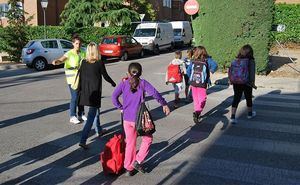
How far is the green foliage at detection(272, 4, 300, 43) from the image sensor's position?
101ft

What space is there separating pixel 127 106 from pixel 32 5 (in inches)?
1393

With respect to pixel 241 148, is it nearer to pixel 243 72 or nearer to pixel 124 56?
pixel 243 72

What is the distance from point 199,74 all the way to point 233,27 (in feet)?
29.7

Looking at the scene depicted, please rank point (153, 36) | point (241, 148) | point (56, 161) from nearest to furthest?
point (56, 161)
point (241, 148)
point (153, 36)

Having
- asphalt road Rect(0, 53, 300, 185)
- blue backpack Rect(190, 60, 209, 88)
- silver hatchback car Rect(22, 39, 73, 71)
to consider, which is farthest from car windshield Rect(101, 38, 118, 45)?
blue backpack Rect(190, 60, 209, 88)

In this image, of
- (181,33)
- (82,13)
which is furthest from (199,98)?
(181,33)

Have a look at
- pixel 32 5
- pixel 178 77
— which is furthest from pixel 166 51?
pixel 178 77

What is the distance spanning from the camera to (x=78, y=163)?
5918 mm

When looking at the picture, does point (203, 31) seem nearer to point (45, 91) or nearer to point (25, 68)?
point (45, 91)

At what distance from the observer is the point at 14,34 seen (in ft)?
79.5

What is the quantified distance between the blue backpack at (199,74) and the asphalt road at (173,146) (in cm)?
85

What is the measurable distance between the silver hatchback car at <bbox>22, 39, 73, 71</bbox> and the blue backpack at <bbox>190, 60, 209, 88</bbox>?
516 inches

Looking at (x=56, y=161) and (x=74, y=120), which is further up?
(x=74, y=120)

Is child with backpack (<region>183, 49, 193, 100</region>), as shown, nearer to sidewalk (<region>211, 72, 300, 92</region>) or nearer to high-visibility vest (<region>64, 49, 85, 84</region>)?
high-visibility vest (<region>64, 49, 85, 84</region>)
